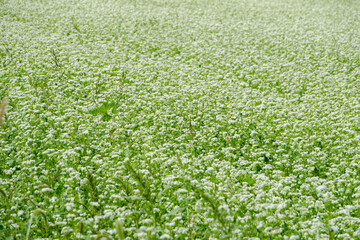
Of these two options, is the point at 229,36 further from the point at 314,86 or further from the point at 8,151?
the point at 8,151

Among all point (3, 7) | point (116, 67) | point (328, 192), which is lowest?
point (328, 192)

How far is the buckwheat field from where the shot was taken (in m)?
6.01

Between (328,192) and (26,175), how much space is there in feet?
19.1

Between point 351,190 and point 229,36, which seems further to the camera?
point 229,36

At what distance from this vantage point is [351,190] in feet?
23.0

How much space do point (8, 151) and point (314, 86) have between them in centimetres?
960

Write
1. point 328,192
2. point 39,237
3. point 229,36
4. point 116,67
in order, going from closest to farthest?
point 39,237 < point 328,192 < point 116,67 < point 229,36

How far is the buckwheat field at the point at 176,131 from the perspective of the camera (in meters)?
6.01

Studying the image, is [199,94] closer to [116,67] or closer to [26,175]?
[116,67]

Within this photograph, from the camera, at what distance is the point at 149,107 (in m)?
10.5

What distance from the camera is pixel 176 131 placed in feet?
31.0

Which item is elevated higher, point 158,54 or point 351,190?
point 158,54

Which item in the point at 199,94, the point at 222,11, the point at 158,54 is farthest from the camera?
the point at 222,11

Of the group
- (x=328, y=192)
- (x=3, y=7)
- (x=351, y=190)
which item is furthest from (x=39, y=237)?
(x=3, y=7)
